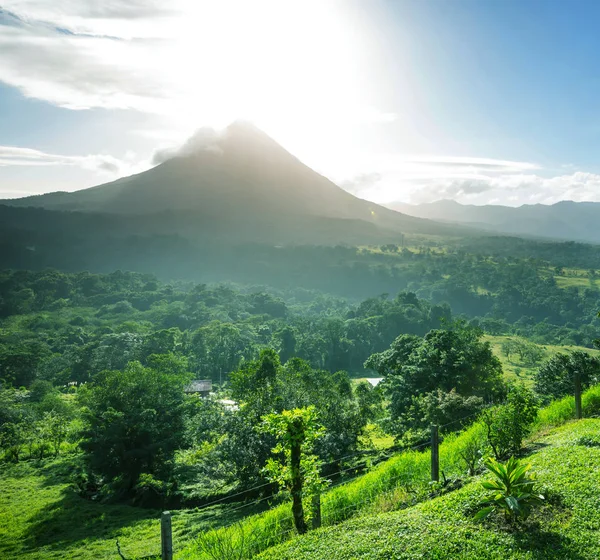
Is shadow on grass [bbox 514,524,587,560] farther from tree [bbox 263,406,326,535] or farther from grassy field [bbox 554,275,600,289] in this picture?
grassy field [bbox 554,275,600,289]

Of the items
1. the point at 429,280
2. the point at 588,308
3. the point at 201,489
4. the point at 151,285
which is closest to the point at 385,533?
the point at 201,489

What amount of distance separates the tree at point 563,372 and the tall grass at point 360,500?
13.0 m

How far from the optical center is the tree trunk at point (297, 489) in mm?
7758

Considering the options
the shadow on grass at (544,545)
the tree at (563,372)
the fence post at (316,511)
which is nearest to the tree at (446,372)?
the tree at (563,372)

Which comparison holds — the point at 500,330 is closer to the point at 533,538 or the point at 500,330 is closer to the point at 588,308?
the point at 588,308

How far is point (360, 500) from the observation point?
8875mm

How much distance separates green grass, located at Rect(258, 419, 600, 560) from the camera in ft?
19.0

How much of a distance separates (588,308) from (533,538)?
110 metres

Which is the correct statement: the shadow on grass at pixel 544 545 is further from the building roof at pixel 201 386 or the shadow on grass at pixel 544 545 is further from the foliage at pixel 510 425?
the building roof at pixel 201 386

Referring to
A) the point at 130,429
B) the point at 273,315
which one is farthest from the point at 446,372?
the point at 273,315

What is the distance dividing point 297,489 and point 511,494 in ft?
11.1

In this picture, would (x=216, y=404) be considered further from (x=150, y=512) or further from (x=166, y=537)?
(x=166, y=537)

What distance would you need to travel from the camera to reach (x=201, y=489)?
22.1m

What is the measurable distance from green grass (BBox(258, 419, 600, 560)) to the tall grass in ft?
2.24
